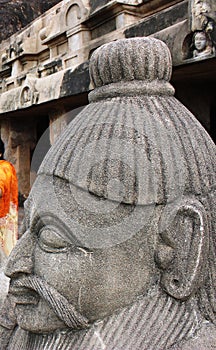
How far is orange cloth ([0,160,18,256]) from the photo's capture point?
4312 millimetres

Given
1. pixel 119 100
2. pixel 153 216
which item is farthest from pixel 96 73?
pixel 153 216

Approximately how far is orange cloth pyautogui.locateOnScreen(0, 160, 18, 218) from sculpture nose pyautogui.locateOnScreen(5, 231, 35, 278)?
268 centimetres

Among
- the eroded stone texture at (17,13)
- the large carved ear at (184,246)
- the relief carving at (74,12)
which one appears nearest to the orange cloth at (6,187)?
the relief carving at (74,12)

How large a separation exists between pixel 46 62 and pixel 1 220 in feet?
5.84

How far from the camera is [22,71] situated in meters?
5.69

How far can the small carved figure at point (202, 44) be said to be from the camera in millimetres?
2473

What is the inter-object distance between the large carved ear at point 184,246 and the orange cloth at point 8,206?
2.94 metres

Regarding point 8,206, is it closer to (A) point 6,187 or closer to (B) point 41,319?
(A) point 6,187

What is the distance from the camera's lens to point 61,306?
1.54m

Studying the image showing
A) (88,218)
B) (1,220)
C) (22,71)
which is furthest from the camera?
(22,71)

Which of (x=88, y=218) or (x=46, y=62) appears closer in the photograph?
(x=88, y=218)

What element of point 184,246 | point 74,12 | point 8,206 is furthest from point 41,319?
point 74,12

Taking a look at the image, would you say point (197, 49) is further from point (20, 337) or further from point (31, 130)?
point (31, 130)

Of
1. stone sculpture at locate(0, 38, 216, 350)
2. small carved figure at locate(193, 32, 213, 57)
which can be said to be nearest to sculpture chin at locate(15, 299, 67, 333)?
stone sculpture at locate(0, 38, 216, 350)
